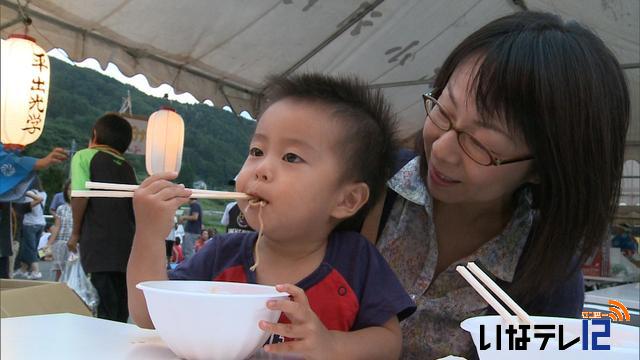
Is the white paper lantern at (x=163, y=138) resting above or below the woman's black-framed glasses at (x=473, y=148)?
above

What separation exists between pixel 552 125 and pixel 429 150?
249 mm

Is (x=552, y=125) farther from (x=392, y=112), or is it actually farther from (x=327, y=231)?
(x=327, y=231)

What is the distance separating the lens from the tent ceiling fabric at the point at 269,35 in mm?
3348

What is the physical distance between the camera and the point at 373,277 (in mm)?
862

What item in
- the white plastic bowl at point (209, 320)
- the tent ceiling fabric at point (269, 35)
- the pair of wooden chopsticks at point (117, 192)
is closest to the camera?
the white plastic bowl at point (209, 320)

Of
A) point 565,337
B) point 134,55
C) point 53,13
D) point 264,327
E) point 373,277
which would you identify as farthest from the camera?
point 134,55

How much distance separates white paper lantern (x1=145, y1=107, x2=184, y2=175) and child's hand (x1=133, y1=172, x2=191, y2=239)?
4.06m

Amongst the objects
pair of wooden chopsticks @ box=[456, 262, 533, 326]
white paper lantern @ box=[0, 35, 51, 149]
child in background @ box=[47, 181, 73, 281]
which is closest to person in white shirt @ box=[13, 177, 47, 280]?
child in background @ box=[47, 181, 73, 281]

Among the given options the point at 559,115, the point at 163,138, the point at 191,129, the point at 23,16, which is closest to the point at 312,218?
the point at 559,115

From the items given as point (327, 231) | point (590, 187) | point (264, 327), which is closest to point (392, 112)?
Result: point (327, 231)

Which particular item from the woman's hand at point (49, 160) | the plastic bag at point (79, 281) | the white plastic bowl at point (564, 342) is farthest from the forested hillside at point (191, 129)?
the white plastic bowl at point (564, 342)

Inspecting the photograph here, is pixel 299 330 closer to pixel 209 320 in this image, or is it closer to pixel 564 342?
pixel 209 320

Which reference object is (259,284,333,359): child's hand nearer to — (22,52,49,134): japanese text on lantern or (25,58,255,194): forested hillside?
(25,58,255,194): forested hillside

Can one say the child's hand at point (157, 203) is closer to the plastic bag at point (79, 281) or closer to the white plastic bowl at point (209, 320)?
the white plastic bowl at point (209, 320)
